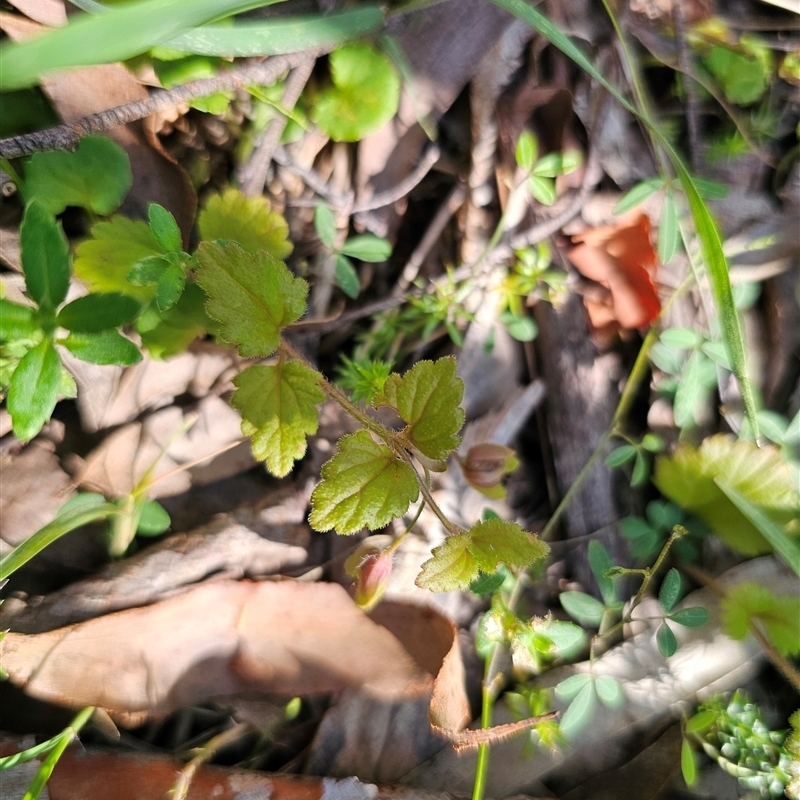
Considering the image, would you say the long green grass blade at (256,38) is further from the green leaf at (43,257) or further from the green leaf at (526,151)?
the green leaf at (526,151)

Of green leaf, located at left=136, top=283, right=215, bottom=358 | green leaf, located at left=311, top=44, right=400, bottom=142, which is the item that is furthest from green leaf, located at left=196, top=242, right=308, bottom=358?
green leaf, located at left=311, top=44, right=400, bottom=142

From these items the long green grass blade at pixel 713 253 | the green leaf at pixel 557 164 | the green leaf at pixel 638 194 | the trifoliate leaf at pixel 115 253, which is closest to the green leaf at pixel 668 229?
the green leaf at pixel 638 194

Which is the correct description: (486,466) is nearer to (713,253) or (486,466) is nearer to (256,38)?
(713,253)

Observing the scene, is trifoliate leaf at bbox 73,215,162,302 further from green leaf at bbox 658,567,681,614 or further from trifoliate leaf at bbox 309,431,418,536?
green leaf at bbox 658,567,681,614

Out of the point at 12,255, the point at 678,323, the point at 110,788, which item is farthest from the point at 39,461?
the point at 678,323

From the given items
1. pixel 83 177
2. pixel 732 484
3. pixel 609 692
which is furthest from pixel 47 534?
pixel 732 484

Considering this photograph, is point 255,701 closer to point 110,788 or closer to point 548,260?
point 110,788
